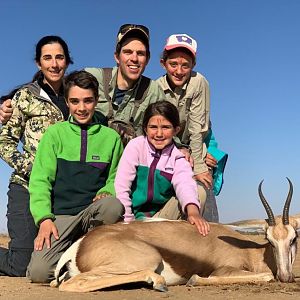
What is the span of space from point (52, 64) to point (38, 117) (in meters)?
0.74

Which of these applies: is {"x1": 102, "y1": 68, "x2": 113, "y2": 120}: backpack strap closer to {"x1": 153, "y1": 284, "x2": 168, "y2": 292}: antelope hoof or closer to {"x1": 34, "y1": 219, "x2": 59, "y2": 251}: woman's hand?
{"x1": 34, "y1": 219, "x2": 59, "y2": 251}: woman's hand

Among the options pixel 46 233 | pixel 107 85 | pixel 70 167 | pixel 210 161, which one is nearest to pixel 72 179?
pixel 70 167

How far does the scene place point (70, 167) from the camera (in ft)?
21.4

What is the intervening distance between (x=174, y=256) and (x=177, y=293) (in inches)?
30.3

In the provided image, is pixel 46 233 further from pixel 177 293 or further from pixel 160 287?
pixel 177 293

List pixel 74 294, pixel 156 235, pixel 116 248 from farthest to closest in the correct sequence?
pixel 156 235 < pixel 116 248 < pixel 74 294

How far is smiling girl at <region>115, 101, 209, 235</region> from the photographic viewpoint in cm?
679

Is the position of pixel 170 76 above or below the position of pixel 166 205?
above

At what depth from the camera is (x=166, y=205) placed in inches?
278

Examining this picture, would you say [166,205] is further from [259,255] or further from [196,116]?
[196,116]

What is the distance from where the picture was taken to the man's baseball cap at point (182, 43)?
8000 mm

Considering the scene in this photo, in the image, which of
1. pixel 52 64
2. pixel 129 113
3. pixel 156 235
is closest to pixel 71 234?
pixel 156 235

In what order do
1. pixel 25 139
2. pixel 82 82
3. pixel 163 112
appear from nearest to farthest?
pixel 82 82 → pixel 163 112 → pixel 25 139

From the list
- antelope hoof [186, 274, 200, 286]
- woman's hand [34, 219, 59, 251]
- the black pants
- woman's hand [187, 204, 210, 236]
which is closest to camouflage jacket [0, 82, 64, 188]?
the black pants
